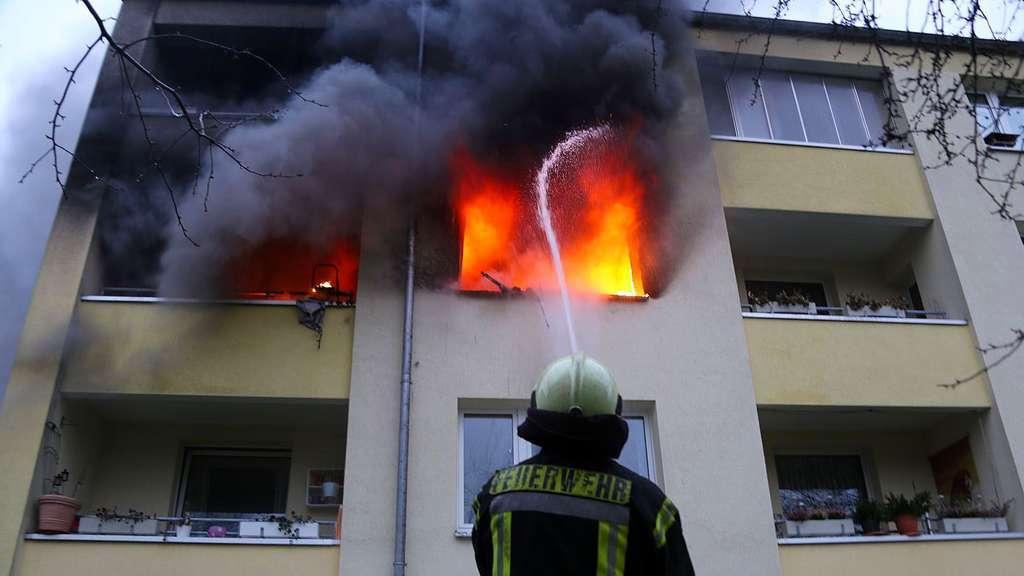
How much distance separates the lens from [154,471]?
8.89 metres

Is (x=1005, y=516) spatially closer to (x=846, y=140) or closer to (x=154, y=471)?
(x=846, y=140)

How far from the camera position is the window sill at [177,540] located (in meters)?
7.19

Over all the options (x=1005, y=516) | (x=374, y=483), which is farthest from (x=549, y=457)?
(x=1005, y=516)

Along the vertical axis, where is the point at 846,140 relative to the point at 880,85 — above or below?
below

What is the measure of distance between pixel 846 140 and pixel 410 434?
7405mm

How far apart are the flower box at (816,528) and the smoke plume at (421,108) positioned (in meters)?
4.30

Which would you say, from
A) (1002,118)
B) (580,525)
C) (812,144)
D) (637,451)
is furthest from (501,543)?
(1002,118)

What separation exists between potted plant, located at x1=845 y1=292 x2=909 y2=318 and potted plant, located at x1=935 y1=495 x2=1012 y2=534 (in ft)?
7.42

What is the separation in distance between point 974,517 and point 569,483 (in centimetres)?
753

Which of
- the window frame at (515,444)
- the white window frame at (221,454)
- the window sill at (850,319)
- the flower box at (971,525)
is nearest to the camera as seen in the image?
the window frame at (515,444)

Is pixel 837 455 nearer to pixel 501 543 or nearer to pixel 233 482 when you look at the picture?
pixel 233 482

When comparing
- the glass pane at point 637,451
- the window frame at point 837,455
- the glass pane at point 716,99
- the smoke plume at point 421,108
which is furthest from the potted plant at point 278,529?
the glass pane at point 716,99

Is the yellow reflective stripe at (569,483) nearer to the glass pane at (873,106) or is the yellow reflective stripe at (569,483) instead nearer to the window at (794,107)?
the window at (794,107)

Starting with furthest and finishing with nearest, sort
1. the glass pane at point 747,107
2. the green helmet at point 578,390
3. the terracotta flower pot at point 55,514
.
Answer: the glass pane at point 747,107, the terracotta flower pot at point 55,514, the green helmet at point 578,390
